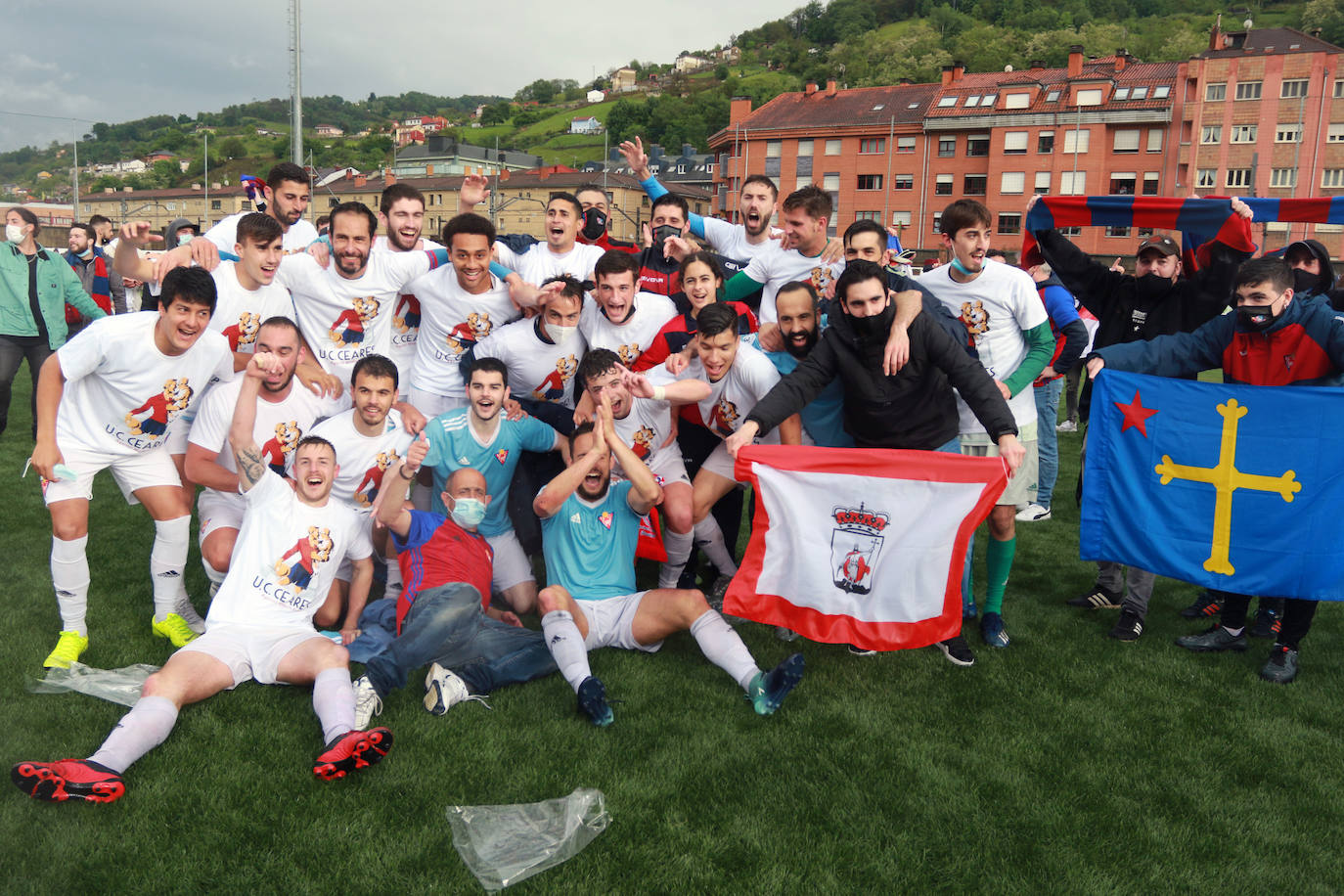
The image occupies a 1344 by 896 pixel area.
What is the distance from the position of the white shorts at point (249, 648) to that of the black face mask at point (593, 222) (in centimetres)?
459

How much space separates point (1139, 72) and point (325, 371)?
67.1 m

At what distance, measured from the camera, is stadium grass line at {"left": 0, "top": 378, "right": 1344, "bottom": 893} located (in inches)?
132

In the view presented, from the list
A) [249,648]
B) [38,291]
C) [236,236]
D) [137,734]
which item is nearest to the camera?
[137,734]

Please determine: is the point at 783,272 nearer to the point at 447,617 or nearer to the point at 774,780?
the point at 447,617

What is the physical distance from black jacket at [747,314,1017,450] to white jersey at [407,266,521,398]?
232 cm

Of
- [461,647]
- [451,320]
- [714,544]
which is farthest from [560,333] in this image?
[461,647]

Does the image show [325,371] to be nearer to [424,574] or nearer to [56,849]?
[424,574]

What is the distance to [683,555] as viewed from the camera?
600 cm

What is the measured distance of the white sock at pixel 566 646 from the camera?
457cm

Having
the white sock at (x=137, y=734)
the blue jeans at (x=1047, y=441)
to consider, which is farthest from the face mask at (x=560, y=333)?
the blue jeans at (x=1047, y=441)

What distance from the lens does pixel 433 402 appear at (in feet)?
20.6

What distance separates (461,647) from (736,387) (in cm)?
225

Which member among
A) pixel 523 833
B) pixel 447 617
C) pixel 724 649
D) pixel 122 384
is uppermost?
pixel 122 384

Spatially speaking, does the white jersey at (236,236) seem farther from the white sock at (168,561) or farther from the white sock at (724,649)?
the white sock at (724,649)
